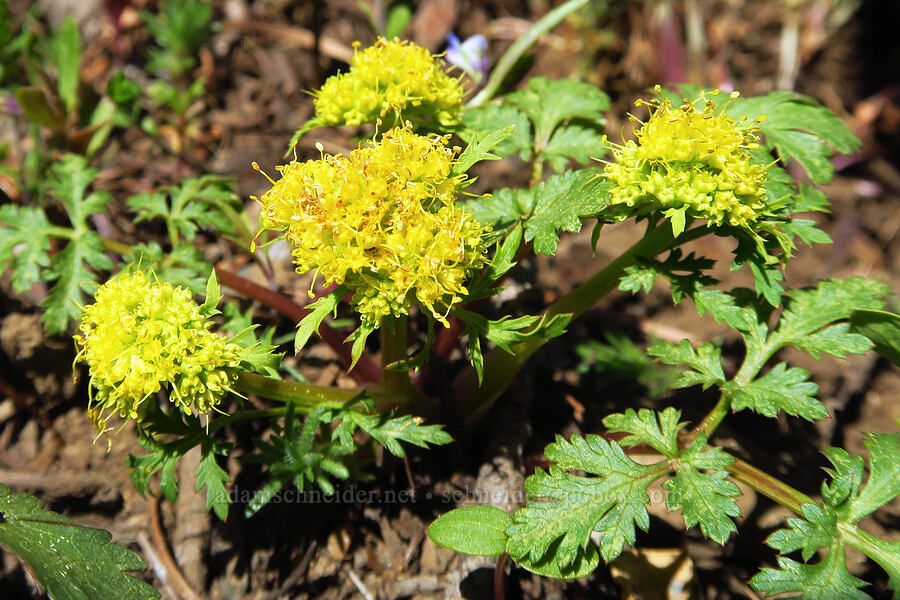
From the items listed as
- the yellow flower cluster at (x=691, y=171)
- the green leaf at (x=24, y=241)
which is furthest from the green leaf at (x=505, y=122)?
the green leaf at (x=24, y=241)

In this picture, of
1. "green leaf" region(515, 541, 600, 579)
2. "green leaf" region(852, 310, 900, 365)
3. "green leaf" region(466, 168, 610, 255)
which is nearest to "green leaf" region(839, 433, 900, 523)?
"green leaf" region(852, 310, 900, 365)

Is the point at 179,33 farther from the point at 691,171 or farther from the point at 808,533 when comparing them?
the point at 808,533

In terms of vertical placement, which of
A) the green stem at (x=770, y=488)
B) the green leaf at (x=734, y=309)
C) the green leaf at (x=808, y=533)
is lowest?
the green stem at (x=770, y=488)

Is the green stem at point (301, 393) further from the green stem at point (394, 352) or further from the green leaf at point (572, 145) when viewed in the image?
the green leaf at point (572, 145)

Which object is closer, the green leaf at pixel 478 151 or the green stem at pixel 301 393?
the green leaf at pixel 478 151

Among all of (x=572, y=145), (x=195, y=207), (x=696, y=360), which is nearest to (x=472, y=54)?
(x=572, y=145)

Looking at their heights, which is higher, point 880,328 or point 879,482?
point 880,328

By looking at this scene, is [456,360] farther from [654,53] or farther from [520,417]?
[654,53]
